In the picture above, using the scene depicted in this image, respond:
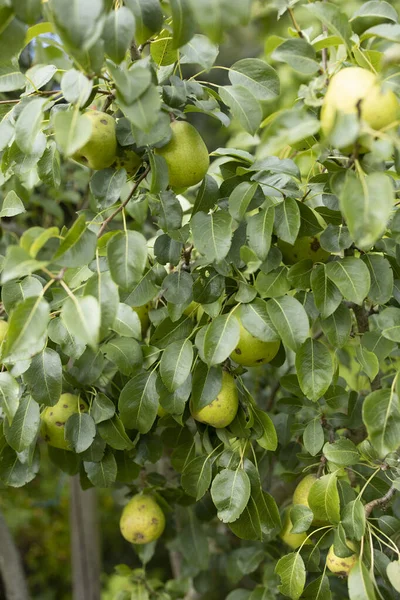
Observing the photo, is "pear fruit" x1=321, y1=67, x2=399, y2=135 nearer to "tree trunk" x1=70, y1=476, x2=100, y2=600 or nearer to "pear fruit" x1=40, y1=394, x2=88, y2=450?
"pear fruit" x1=40, y1=394, x2=88, y2=450

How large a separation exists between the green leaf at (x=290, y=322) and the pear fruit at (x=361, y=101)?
0.70ft

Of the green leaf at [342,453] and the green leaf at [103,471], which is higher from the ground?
the green leaf at [342,453]

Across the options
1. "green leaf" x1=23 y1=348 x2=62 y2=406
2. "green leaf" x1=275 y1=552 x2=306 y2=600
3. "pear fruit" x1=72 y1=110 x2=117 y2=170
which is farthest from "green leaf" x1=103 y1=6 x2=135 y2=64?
"green leaf" x1=275 y1=552 x2=306 y2=600

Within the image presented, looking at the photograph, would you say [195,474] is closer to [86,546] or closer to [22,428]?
[22,428]

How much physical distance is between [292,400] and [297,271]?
0.99 ft

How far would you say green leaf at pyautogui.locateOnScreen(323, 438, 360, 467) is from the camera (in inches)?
30.9

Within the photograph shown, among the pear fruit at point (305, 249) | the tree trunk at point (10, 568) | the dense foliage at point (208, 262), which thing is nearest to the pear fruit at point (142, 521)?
the dense foliage at point (208, 262)

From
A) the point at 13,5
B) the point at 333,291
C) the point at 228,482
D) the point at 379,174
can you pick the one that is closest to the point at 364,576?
the point at 228,482

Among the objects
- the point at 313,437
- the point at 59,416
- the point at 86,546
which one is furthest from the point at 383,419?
the point at 86,546

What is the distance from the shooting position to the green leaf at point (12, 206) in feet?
2.87

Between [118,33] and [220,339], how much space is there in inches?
13.9

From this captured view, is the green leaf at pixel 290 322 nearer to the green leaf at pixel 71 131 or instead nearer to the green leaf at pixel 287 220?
the green leaf at pixel 287 220

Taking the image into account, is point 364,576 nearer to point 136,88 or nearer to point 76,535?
point 136,88

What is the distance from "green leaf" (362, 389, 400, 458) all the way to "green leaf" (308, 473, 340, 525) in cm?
14
